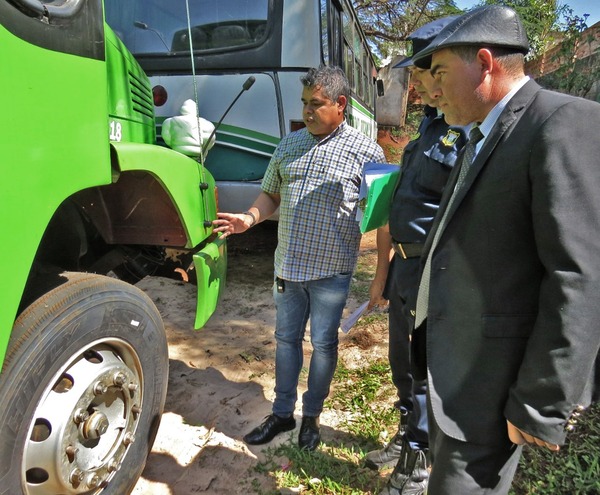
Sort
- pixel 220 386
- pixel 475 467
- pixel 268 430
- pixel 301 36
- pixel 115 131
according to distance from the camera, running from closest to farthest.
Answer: pixel 475 467 → pixel 115 131 → pixel 268 430 → pixel 220 386 → pixel 301 36

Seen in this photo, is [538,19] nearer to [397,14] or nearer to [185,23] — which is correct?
[397,14]

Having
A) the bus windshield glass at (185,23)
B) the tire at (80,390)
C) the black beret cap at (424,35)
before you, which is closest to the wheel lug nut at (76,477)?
the tire at (80,390)

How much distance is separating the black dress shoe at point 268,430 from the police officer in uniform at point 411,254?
465 mm

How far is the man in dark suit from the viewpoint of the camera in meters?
1.00

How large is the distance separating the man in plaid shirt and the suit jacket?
844 millimetres

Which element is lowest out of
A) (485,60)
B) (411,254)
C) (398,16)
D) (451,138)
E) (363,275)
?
(363,275)

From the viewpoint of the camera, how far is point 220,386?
9.68 ft

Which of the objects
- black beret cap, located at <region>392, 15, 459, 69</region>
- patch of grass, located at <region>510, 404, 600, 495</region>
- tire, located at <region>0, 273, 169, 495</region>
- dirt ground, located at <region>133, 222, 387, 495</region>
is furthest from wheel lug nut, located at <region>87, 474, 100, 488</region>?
black beret cap, located at <region>392, 15, 459, 69</region>

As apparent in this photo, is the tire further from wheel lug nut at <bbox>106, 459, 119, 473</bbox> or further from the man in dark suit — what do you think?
the man in dark suit

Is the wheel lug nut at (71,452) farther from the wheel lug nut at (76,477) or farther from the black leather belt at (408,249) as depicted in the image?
the black leather belt at (408,249)

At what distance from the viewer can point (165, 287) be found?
4469 mm

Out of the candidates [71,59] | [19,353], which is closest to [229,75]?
[71,59]

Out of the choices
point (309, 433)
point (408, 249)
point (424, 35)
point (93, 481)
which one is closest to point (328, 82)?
point (424, 35)

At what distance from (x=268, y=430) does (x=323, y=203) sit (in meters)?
1.22
